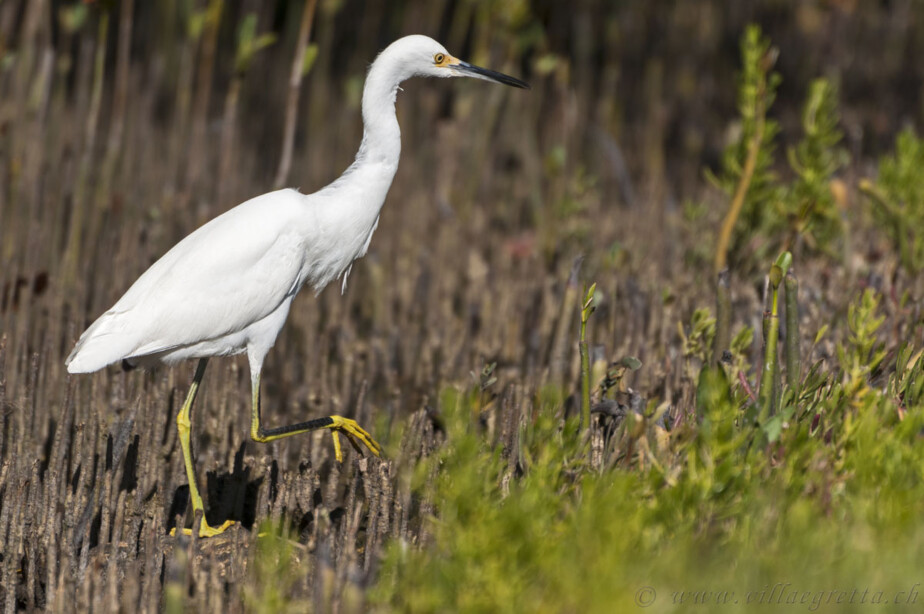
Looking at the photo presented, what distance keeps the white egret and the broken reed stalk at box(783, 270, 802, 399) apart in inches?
40.5

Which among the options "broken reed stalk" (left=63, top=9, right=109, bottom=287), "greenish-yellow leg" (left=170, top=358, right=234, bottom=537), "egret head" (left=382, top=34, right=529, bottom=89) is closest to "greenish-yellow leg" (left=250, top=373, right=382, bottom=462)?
"greenish-yellow leg" (left=170, top=358, right=234, bottom=537)

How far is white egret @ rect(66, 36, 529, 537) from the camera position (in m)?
2.62

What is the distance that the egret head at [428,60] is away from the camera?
2812 mm

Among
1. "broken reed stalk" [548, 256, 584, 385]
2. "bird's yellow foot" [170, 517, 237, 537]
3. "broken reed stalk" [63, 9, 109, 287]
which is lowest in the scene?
"bird's yellow foot" [170, 517, 237, 537]

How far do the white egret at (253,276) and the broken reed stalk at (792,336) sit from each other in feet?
3.37

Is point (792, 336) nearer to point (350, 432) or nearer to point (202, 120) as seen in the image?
point (350, 432)

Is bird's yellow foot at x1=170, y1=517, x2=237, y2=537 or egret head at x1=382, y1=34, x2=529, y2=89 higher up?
egret head at x1=382, y1=34, x2=529, y2=89

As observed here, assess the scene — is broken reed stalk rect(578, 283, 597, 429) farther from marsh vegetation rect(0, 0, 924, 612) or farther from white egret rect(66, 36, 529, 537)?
white egret rect(66, 36, 529, 537)

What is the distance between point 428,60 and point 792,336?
121 cm

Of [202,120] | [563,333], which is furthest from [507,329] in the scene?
[202,120]

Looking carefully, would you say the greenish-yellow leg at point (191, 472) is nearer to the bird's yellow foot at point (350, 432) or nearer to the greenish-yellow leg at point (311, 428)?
the greenish-yellow leg at point (311, 428)

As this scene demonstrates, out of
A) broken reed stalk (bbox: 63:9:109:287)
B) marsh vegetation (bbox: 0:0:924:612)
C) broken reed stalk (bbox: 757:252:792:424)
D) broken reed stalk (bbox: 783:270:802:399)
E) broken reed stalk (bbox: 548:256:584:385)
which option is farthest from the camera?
broken reed stalk (bbox: 63:9:109:287)

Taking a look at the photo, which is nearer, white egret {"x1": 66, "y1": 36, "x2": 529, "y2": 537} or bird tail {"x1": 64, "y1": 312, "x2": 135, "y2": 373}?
bird tail {"x1": 64, "y1": 312, "x2": 135, "y2": 373}

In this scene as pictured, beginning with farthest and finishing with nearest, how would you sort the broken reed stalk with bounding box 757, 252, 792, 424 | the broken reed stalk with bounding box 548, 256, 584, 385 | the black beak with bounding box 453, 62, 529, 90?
the broken reed stalk with bounding box 548, 256, 584, 385, the black beak with bounding box 453, 62, 529, 90, the broken reed stalk with bounding box 757, 252, 792, 424
